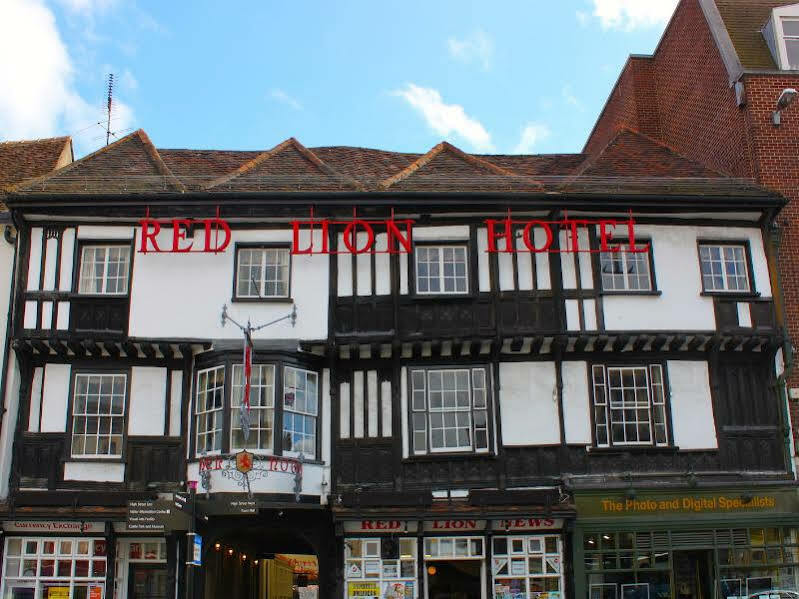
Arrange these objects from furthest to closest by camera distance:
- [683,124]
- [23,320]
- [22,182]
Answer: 1. [683,124]
2. [22,182]
3. [23,320]

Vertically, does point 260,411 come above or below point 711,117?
below

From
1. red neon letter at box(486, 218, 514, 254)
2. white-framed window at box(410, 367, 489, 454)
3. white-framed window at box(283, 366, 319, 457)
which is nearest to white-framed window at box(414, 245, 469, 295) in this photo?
red neon letter at box(486, 218, 514, 254)

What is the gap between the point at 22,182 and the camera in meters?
19.7

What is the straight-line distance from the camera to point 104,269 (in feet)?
58.5

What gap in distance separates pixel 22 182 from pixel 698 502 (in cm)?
1518

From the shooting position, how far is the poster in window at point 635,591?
53.9ft

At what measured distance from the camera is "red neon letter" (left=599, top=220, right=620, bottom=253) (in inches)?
700

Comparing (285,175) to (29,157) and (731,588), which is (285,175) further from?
(731,588)

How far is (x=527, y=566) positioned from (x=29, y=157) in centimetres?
1448

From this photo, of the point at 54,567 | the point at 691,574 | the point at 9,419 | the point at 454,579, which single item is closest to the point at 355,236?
the point at 454,579

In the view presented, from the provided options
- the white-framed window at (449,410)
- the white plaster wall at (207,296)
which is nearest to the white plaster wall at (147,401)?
the white plaster wall at (207,296)

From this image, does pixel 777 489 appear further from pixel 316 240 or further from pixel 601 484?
pixel 316 240

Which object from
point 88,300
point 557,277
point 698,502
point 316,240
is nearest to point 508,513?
point 698,502

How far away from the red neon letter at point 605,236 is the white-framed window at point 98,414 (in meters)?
9.52
